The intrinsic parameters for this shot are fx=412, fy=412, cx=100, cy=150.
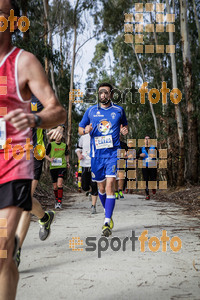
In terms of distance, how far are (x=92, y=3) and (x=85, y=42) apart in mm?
2486

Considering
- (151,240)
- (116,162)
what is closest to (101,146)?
(116,162)

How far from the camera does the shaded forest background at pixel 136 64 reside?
1631 centimetres

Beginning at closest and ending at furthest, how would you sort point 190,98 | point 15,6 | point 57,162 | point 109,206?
point 15,6, point 109,206, point 57,162, point 190,98

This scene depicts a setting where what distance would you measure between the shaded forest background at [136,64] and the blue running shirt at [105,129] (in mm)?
7945

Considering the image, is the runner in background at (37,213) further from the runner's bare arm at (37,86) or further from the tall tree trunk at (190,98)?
the tall tree trunk at (190,98)

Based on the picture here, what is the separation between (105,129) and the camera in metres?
6.10

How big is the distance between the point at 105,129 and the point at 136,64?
28150 mm

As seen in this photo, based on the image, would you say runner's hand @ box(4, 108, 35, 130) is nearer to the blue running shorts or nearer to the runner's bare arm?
the runner's bare arm

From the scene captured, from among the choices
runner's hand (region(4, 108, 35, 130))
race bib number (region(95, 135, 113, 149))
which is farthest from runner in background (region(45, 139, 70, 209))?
runner's hand (region(4, 108, 35, 130))

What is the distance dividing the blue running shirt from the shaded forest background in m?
7.94

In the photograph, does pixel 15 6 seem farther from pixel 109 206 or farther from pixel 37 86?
pixel 109 206

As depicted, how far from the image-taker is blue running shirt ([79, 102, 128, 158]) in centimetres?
601

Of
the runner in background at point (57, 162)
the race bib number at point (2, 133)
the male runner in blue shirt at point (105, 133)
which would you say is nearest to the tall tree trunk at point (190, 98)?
the runner in background at point (57, 162)

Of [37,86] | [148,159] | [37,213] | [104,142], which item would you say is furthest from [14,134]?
[148,159]
